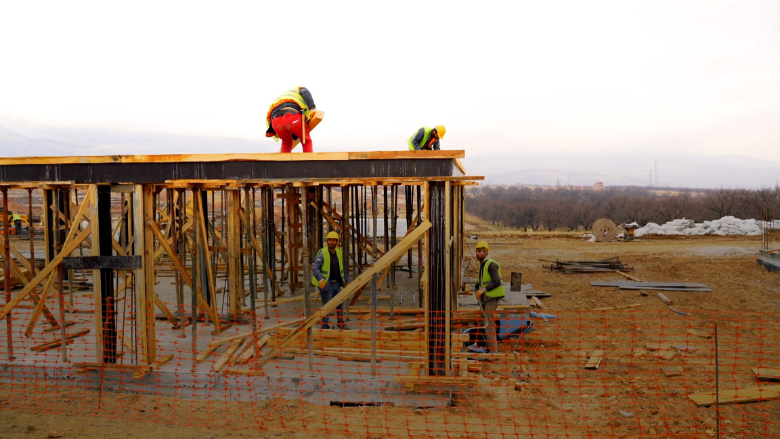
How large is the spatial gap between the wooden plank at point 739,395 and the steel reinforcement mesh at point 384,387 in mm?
24

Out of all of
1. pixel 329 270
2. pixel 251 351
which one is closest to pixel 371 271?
pixel 329 270

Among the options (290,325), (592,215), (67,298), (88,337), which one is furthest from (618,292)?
(592,215)

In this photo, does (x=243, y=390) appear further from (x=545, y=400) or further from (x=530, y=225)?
(x=530, y=225)

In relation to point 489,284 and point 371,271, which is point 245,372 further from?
point 489,284

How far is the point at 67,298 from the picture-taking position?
41.8 feet

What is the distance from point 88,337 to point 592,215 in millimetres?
43102

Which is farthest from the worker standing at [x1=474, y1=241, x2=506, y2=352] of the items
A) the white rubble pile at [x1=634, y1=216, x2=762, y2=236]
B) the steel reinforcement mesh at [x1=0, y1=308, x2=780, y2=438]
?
the white rubble pile at [x1=634, y1=216, x2=762, y2=236]

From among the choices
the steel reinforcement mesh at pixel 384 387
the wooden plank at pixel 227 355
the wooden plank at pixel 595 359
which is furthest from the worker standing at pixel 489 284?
the wooden plank at pixel 227 355

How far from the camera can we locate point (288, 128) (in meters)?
8.38

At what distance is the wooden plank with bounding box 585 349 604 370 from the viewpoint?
9.11 m

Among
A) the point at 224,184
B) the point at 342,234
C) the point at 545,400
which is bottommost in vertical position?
the point at 545,400

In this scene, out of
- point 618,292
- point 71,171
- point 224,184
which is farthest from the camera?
point 618,292

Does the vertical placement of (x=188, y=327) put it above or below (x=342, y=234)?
below

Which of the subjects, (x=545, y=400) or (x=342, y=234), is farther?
(x=342, y=234)
